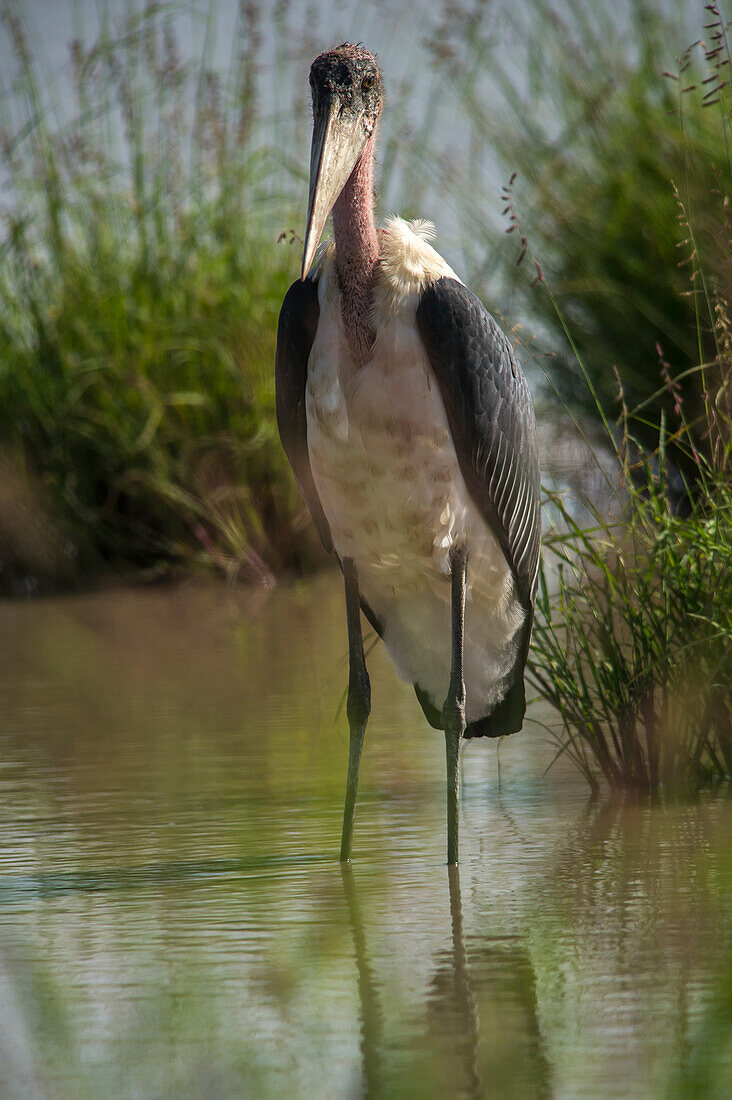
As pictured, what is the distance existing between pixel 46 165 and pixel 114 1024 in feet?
19.6

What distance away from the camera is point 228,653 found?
5.73 meters

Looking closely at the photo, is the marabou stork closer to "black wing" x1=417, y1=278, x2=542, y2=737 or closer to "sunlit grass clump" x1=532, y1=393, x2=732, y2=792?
"black wing" x1=417, y1=278, x2=542, y2=737

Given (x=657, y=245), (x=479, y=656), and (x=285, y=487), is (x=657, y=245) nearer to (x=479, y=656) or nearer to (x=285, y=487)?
(x=285, y=487)

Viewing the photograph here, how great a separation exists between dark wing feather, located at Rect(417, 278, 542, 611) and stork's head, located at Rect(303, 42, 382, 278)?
314 mm

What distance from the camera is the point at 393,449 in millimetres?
3256

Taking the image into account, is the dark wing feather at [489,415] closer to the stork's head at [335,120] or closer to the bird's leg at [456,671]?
the bird's leg at [456,671]

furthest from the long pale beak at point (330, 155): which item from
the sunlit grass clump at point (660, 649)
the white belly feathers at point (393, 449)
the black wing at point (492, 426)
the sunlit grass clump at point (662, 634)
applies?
the sunlit grass clump at point (660, 649)

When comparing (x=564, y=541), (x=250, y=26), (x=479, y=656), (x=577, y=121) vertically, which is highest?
(x=250, y=26)

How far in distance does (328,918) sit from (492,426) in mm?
1147

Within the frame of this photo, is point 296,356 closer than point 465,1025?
No

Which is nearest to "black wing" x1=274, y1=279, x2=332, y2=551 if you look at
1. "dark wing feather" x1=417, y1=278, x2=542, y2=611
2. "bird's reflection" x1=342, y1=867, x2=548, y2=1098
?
"dark wing feather" x1=417, y1=278, x2=542, y2=611

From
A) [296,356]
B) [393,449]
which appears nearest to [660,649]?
[393,449]

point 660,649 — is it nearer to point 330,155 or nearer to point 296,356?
point 296,356

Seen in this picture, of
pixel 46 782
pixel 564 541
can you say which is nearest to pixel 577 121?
pixel 564 541
